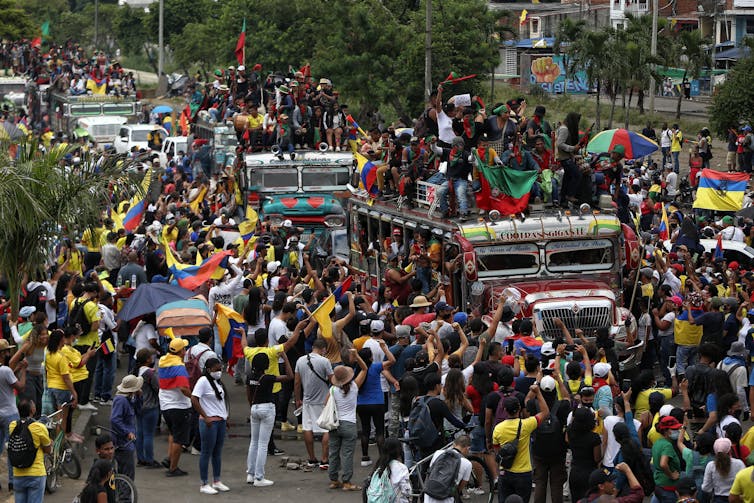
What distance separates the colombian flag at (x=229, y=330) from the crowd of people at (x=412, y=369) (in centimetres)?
4

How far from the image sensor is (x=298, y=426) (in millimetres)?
17234

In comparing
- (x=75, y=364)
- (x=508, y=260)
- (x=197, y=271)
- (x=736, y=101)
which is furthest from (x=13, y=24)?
(x=75, y=364)

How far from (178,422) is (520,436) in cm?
412

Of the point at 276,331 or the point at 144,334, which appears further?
the point at 144,334

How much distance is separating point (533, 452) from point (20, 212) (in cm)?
743

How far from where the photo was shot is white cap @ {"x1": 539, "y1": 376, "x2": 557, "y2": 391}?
13.3 meters

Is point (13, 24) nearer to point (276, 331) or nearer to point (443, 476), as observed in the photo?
point (276, 331)

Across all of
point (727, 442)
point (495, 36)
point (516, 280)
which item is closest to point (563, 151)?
point (516, 280)

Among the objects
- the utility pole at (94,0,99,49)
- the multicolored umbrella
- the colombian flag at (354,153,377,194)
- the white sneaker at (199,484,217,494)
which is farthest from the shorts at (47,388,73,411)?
the utility pole at (94,0,99,49)

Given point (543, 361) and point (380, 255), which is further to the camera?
point (380, 255)

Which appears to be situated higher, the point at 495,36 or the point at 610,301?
the point at 495,36

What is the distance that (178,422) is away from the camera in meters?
15.1

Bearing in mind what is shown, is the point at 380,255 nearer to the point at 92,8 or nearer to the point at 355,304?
the point at 355,304

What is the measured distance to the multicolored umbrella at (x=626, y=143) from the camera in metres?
22.2
